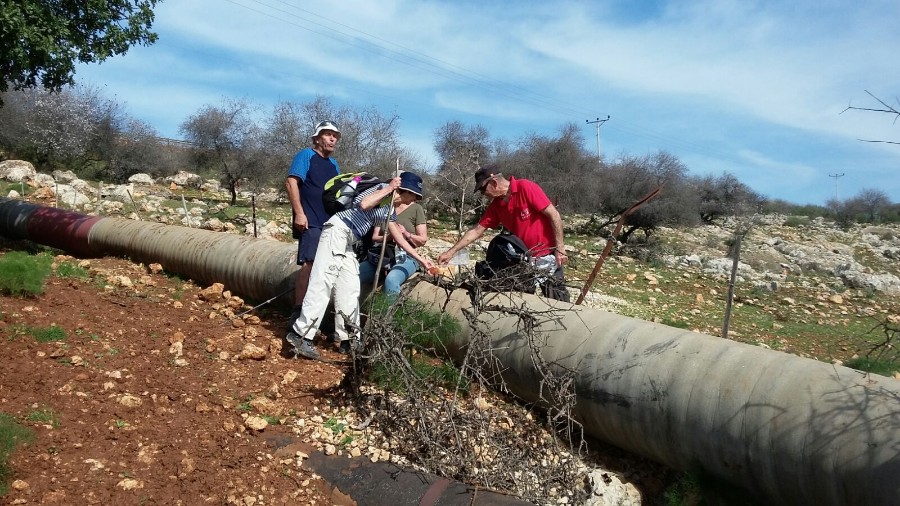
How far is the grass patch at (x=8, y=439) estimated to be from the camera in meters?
3.08

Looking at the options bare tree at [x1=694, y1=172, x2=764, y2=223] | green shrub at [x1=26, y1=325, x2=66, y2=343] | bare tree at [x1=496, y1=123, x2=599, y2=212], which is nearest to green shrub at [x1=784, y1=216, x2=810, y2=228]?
bare tree at [x1=694, y1=172, x2=764, y2=223]

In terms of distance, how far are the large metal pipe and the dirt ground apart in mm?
1407

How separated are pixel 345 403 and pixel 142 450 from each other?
1223 mm

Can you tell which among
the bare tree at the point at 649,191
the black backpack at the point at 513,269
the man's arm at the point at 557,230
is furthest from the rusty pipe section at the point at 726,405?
the bare tree at the point at 649,191

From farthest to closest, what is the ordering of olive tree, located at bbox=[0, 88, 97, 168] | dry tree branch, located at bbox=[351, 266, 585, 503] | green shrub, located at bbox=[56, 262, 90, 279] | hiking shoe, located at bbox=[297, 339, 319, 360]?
olive tree, located at bbox=[0, 88, 97, 168] < green shrub, located at bbox=[56, 262, 90, 279] < hiking shoe, located at bbox=[297, 339, 319, 360] < dry tree branch, located at bbox=[351, 266, 585, 503]

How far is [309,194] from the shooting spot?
18.3ft

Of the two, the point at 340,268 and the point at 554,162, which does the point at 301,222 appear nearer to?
the point at 340,268

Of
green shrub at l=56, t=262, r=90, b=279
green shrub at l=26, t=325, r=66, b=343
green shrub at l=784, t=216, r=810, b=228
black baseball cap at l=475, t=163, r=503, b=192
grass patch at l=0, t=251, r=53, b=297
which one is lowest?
green shrub at l=56, t=262, r=90, b=279

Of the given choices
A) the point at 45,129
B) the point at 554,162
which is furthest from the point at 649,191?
the point at 45,129

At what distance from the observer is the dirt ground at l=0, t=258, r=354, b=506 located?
3.31 meters

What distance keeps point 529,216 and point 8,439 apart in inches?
145

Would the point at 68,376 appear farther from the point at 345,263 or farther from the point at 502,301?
the point at 502,301

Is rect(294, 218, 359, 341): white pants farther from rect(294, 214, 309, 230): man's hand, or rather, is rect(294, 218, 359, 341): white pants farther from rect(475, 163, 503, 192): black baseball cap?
rect(475, 163, 503, 192): black baseball cap

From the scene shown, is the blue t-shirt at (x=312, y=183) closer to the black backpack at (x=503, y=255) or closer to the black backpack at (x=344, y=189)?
the black backpack at (x=344, y=189)
